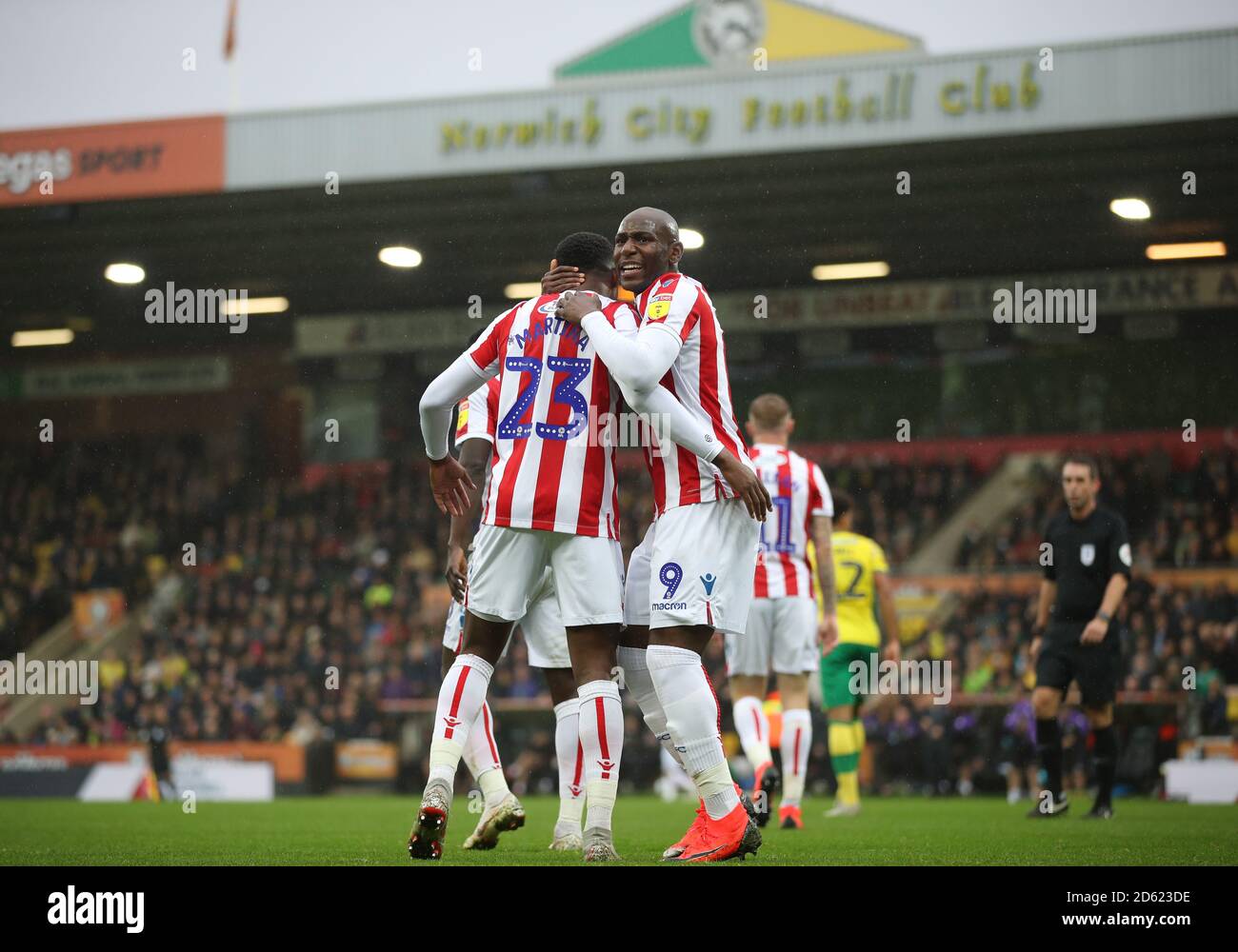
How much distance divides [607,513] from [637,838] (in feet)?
7.92

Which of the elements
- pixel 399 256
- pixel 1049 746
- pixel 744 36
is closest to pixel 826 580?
pixel 1049 746

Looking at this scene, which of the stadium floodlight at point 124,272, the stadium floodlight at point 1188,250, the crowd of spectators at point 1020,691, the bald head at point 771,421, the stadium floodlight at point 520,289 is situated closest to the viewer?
the bald head at point 771,421

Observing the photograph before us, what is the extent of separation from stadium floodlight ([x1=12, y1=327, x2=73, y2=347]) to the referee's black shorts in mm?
18548

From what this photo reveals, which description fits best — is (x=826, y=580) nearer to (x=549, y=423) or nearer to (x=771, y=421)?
(x=771, y=421)

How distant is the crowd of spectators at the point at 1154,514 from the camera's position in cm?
1902

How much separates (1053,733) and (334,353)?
16.5 metres

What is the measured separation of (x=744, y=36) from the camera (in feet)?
63.5

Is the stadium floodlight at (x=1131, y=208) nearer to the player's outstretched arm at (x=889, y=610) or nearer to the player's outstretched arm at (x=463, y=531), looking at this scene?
the player's outstretched arm at (x=889, y=610)

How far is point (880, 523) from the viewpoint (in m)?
21.1

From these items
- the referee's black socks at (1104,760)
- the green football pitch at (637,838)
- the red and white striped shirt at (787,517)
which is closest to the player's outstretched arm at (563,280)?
the green football pitch at (637,838)

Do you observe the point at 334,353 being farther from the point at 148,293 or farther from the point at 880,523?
the point at 880,523

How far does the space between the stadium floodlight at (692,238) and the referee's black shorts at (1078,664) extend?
33.3ft
